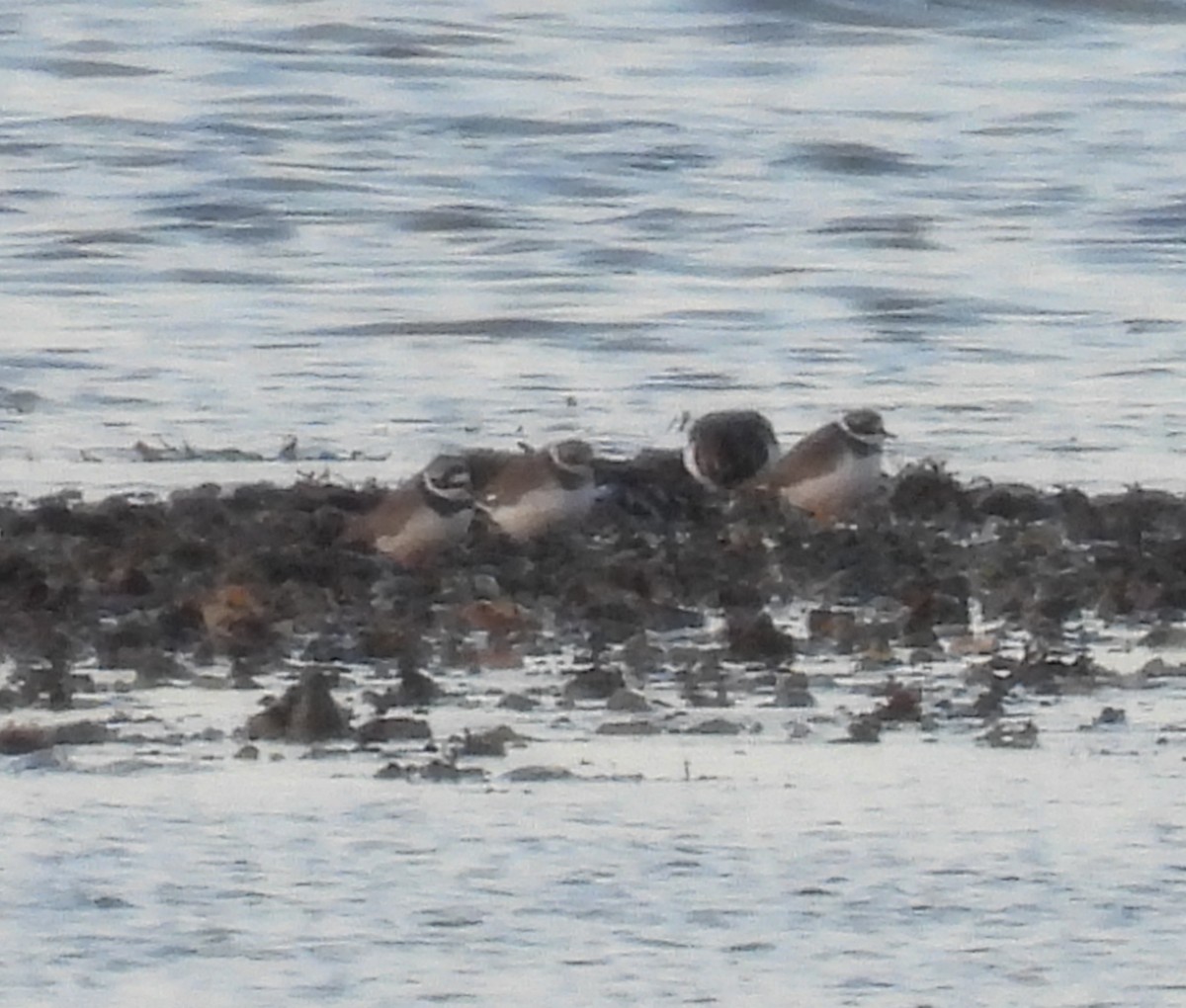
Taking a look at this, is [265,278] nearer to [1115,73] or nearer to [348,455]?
[348,455]

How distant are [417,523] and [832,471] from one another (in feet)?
5.10

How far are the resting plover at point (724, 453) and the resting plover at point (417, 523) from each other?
1.35 metres

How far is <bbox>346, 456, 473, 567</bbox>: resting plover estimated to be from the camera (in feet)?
32.2

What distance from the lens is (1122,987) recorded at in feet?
19.3

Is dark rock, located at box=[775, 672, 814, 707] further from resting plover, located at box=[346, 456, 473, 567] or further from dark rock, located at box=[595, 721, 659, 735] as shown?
resting plover, located at box=[346, 456, 473, 567]

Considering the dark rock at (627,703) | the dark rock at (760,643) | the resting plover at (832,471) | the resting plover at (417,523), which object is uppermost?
the resting plover at (832,471)

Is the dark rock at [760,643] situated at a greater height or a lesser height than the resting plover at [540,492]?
lesser

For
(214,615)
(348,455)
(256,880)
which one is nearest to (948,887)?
(256,880)

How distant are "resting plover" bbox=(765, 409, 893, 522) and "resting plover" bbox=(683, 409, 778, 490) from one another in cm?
8

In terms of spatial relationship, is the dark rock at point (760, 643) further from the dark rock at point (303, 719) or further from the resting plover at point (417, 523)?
the resting plover at point (417, 523)

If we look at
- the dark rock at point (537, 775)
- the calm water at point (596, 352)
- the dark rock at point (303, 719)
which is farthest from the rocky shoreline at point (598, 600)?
the calm water at point (596, 352)

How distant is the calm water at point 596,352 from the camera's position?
6.16 m

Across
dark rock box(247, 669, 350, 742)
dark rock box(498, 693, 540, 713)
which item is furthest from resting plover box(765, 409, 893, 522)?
dark rock box(247, 669, 350, 742)

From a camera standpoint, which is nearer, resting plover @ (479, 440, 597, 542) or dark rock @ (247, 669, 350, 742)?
dark rock @ (247, 669, 350, 742)
